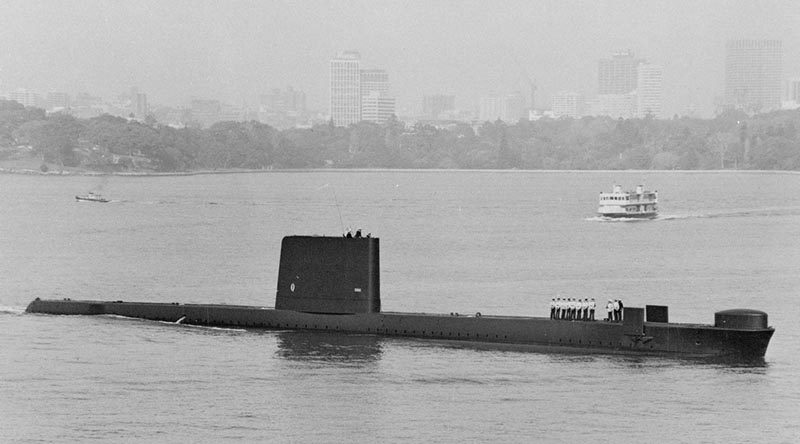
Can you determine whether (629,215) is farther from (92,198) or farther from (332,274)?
(332,274)

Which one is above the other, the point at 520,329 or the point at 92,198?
the point at 92,198

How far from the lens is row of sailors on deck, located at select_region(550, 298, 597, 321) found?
33.7 meters

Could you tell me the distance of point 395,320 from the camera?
35.4 metres

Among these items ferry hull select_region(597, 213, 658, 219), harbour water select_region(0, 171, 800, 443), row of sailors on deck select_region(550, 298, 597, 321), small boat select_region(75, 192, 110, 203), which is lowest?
harbour water select_region(0, 171, 800, 443)

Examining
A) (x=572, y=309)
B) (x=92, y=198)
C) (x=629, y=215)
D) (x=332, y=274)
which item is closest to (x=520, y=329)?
(x=572, y=309)

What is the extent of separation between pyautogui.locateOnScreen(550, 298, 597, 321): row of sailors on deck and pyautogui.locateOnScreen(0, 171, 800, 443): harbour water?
1.36 m

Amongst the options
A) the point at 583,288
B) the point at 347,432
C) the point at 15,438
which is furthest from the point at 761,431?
the point at 583,288

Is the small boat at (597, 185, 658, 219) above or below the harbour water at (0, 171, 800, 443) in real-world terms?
above

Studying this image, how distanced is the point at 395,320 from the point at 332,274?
2.08 meters

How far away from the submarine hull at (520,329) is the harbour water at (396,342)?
1.48ft

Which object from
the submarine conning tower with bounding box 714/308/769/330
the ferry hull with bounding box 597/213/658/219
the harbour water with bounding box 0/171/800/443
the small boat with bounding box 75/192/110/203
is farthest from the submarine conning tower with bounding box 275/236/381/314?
the small boat with bounding box 75/192/110/203

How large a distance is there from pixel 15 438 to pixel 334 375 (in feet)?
25.0

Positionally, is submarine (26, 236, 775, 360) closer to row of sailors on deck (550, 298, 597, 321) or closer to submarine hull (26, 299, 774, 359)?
submarine hull (26, 299, 774, 359)

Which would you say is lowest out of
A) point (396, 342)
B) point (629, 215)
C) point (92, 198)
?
point (396, 342)
